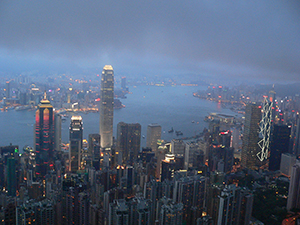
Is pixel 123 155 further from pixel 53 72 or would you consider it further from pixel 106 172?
pixel 53 72

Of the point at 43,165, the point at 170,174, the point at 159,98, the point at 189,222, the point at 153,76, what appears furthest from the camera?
the point at 159,98

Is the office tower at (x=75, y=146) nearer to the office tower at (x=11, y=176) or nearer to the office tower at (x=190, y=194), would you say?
the office tower at (x=11, y=176)

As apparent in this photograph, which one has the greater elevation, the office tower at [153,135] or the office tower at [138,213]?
the office tower at [138,213]

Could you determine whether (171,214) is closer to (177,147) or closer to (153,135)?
(177,147)

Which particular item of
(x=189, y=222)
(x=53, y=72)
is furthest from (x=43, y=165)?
(x=189, y=222)

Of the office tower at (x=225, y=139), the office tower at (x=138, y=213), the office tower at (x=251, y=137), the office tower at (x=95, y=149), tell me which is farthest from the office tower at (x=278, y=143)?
the office tower at (x=138, y=213)

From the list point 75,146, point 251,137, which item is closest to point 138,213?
point 75,146

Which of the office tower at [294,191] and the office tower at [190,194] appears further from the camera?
the office tower at [294,191]
